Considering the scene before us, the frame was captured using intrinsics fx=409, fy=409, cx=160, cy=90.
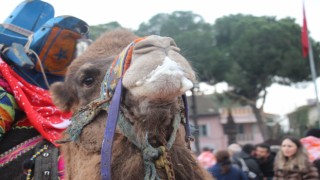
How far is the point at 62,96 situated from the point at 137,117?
92 centimetres

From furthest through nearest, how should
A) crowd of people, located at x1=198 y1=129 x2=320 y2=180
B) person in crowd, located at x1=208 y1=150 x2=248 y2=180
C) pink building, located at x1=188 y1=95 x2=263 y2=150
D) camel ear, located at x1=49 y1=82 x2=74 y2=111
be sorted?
pink building, located at x1=188 y1=95 x2=263 y2=150 → person in crowd, located at x1=208 y1=150 x2=248 y2=180 → crowd of people, located at x1=198 y1=129 x2=320 y2=180 → camel ear, located at x1=49 y1=82 x2=74 y2=111

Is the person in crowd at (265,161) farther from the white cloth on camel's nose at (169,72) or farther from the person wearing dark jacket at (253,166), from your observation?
the white cloth on camel's nose at (169,72)

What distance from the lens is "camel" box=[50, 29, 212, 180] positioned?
194 centimetres

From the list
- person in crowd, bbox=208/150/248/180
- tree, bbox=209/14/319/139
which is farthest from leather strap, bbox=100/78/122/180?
tree, bbox=209/14/319/139

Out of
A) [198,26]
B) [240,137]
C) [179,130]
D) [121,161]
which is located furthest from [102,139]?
[240,137]

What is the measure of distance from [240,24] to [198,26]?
3377 mm

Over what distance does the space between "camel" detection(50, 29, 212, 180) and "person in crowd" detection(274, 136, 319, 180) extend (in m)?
3.94

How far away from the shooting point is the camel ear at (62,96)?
2.85 m

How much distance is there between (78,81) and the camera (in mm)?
2691

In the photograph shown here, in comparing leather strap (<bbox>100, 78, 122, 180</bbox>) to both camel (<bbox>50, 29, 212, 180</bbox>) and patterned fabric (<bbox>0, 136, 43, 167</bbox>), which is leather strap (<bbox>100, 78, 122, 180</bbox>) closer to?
camel (<bbox>50, 29, 212, 180</bbox>)

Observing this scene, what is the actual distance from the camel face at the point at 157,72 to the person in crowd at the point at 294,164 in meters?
4.57

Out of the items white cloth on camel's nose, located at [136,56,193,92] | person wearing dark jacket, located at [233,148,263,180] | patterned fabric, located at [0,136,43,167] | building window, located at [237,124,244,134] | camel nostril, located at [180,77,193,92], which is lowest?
person wearing dark jacket, located at [233,148,263,180]

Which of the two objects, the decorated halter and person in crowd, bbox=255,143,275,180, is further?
person in crowd, bbox=255,143,275,180

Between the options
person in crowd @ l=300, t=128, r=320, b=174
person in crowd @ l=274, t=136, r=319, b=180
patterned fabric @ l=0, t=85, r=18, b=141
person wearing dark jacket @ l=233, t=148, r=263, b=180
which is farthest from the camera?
person wearing dark jacket @ l=233, t=148, r=263, b=180
